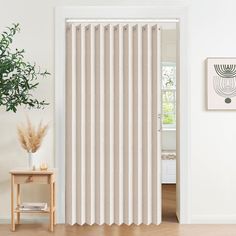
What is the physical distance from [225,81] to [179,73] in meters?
0.52

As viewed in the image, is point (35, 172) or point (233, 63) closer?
point (35, 172)

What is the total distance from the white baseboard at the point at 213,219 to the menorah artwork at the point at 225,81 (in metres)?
1.30

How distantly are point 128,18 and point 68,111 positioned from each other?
124 centimetres

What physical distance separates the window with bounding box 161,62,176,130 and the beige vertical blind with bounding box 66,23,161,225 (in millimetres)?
3336

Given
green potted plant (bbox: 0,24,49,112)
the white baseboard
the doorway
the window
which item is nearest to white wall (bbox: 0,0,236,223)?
the white baseboard

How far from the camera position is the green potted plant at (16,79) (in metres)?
4.07

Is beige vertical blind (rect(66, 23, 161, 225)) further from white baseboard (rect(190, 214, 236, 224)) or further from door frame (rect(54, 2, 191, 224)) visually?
white baseboard (rect(190, 214, 236, 224))

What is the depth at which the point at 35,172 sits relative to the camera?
4.29 m

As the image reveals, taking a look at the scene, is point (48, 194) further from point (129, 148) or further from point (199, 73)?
point (199, 73)

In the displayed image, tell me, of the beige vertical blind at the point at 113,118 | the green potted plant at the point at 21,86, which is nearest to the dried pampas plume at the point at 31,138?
the green potted plant at the point at 21,86

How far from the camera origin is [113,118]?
4.68 metres

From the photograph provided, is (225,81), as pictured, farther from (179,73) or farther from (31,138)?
(31,138)

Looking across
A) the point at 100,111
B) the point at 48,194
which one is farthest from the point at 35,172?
the point at 100,111

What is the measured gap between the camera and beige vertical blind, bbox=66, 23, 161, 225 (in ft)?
15.3
